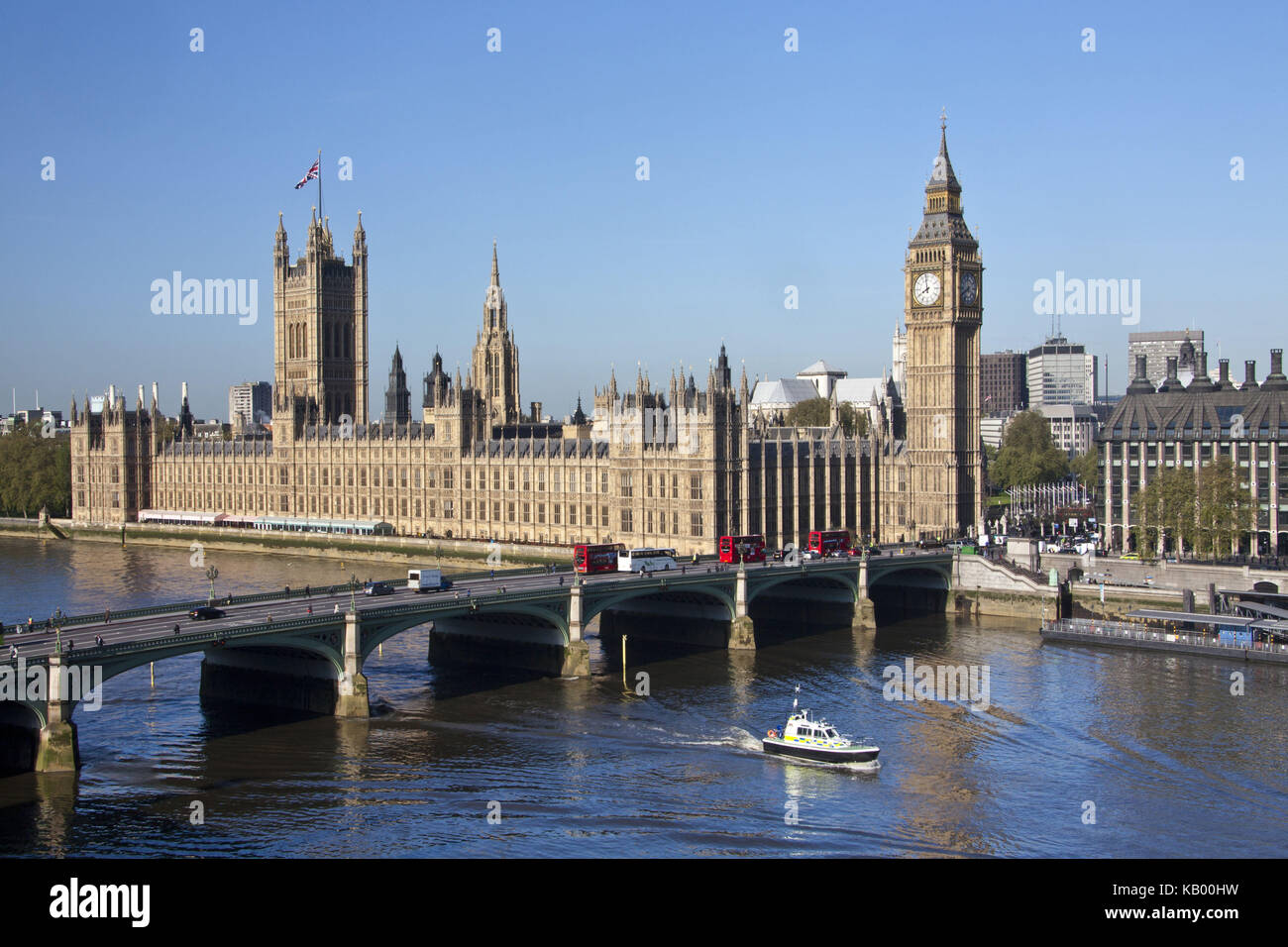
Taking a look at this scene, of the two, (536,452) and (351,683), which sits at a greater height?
(536,452)

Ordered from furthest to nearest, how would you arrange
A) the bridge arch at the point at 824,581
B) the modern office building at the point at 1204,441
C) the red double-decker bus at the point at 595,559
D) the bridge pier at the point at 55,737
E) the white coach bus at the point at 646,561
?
the modern office building at the point at 1204,441 → the bridge arch at the point at 824,581 → the white coach bus at the point at 646,561 → the red double-decker bus at the point at 595,559 → the bridge pier at the point at 55,737

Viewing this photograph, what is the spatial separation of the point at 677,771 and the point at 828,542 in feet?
148

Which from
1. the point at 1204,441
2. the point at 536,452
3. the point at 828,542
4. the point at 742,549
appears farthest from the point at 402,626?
the point at 1204,441

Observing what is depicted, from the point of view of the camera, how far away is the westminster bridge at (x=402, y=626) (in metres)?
47.0

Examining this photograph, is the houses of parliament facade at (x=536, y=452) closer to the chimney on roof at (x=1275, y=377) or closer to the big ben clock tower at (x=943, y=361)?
the big ben clock tower at (x=943, y=361)

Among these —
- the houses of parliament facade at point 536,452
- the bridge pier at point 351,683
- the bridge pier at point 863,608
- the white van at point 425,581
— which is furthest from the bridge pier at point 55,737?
the houses of parliament facade at point 536,452

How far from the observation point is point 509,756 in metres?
50.8

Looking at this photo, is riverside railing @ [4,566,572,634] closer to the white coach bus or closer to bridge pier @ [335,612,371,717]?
bridge pier @ [335,612,371,717]

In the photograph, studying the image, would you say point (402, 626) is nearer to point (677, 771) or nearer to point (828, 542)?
point (677, 771)

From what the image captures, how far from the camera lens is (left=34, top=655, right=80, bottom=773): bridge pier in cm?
4581

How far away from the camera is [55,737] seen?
46.0m

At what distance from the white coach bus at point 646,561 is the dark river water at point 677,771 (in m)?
7.58

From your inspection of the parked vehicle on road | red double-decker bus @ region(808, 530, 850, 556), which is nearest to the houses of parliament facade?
red double-decker bus @ region(808, 530, 850, 556)

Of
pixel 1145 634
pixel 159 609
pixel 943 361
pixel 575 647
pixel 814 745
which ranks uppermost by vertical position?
pixel 943 361
